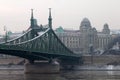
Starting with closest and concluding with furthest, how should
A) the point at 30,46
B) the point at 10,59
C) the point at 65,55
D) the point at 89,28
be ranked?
the point at 30,46, the point at 65,55, the point at 10,59, the point at 89,28

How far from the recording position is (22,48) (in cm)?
7044

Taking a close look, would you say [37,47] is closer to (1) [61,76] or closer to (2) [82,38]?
(1) [61,76]

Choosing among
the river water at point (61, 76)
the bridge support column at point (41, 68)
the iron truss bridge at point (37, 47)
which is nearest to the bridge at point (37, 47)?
the iron truss bridge at point (37, 47)

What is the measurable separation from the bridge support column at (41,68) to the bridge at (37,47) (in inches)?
33.2

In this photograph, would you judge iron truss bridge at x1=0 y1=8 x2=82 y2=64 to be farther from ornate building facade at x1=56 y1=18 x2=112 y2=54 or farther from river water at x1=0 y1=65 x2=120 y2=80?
ornate building facade at x1=56 y1=18 x2=112 y2=54

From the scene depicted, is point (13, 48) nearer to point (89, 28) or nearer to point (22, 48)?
point (22, 48)

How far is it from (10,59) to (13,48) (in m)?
57.6

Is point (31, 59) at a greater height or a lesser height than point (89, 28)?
lesser

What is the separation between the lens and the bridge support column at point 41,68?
87062mm

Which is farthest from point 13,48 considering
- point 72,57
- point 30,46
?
point 72,57

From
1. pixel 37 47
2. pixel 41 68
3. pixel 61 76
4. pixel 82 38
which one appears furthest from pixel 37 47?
pixel 82 38

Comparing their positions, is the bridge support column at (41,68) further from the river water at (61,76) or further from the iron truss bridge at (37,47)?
the river water at (61,76)

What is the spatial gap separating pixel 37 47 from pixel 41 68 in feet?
29.2

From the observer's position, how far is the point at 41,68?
87.9 m
